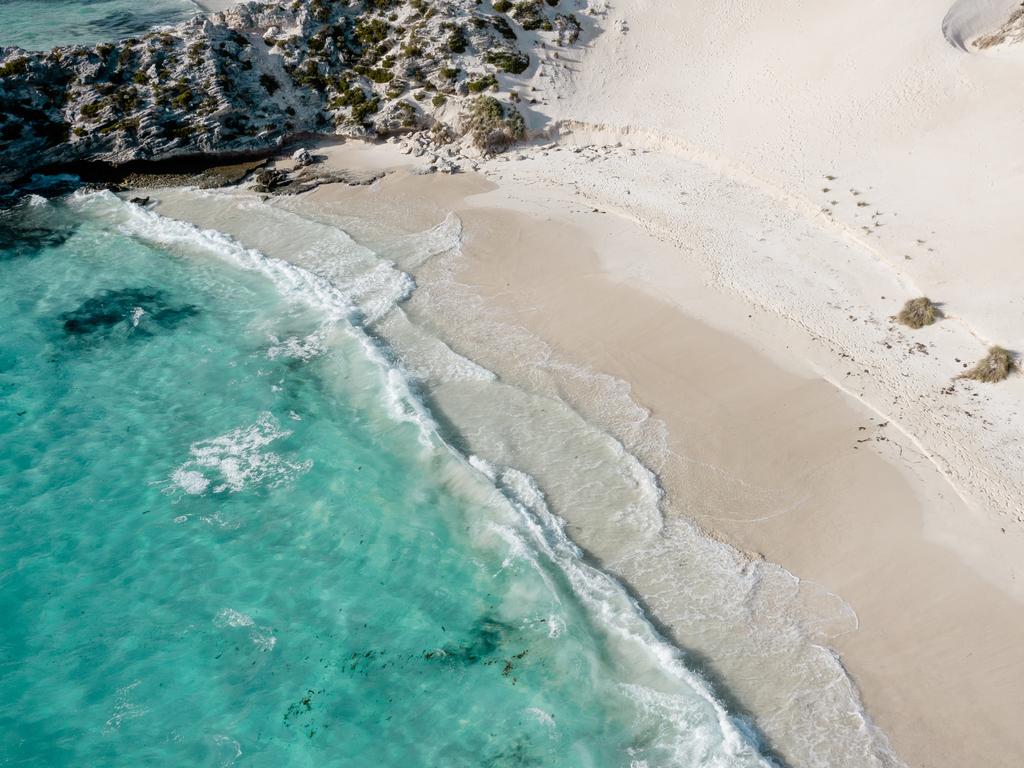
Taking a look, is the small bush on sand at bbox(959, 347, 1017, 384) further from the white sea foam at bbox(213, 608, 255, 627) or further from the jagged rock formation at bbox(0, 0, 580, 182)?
the jagged rock formation at bbox(0, 0, 580, 182)

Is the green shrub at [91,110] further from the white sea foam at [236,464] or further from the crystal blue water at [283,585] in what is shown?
the white sea foam at [236,464]

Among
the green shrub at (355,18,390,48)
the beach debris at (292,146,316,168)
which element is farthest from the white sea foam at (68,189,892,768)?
the green shrub at (355,18,390,48)

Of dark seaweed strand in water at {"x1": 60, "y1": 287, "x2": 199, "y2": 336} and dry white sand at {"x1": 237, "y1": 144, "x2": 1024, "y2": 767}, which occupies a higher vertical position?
dry white sand at {"x1": 237, "y1": 144, "x2": 1024, "y2": 767}

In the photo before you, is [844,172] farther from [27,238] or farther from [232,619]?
[27,238]

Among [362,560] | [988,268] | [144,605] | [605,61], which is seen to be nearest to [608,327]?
[362,560]

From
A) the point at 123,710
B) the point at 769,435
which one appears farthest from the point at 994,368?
the point at 123,710

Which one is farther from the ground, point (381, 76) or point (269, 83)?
point (381, 76)
